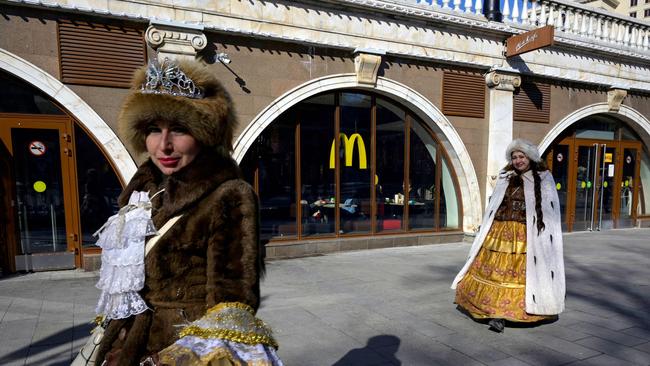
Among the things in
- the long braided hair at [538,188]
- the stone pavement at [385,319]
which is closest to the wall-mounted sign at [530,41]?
the stone pavement at [385,319]

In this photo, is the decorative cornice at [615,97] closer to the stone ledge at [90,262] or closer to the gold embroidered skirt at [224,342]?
the gold embroidered skirt at [224,342]

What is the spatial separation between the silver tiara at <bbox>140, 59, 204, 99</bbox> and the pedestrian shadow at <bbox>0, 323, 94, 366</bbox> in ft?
10.00

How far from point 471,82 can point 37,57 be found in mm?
8303

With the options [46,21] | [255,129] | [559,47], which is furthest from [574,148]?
[46,21]

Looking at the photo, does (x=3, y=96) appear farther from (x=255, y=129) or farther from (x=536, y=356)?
(x=536, y=356)

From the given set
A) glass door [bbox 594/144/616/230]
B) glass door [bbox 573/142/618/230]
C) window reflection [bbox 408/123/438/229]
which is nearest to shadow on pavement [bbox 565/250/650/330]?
window reflection [bbox 408/123/438/229]

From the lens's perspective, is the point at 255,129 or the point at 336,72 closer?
the point at 255,129

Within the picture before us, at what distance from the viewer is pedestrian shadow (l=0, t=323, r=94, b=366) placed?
11.2 feet

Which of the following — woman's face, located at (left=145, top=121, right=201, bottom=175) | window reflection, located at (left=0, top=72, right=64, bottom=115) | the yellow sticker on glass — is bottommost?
the yellow sticker on glass

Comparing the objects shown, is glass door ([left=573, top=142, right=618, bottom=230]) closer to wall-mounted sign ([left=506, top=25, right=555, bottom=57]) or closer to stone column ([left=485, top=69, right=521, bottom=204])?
stone column ([left=485, top=69, right=521, bottom=204])

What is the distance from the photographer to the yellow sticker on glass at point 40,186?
20.4ft

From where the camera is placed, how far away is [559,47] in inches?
384

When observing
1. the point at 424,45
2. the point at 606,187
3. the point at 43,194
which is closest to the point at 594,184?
the point at 606,187

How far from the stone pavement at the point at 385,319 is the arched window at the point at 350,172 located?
139 centimetres
